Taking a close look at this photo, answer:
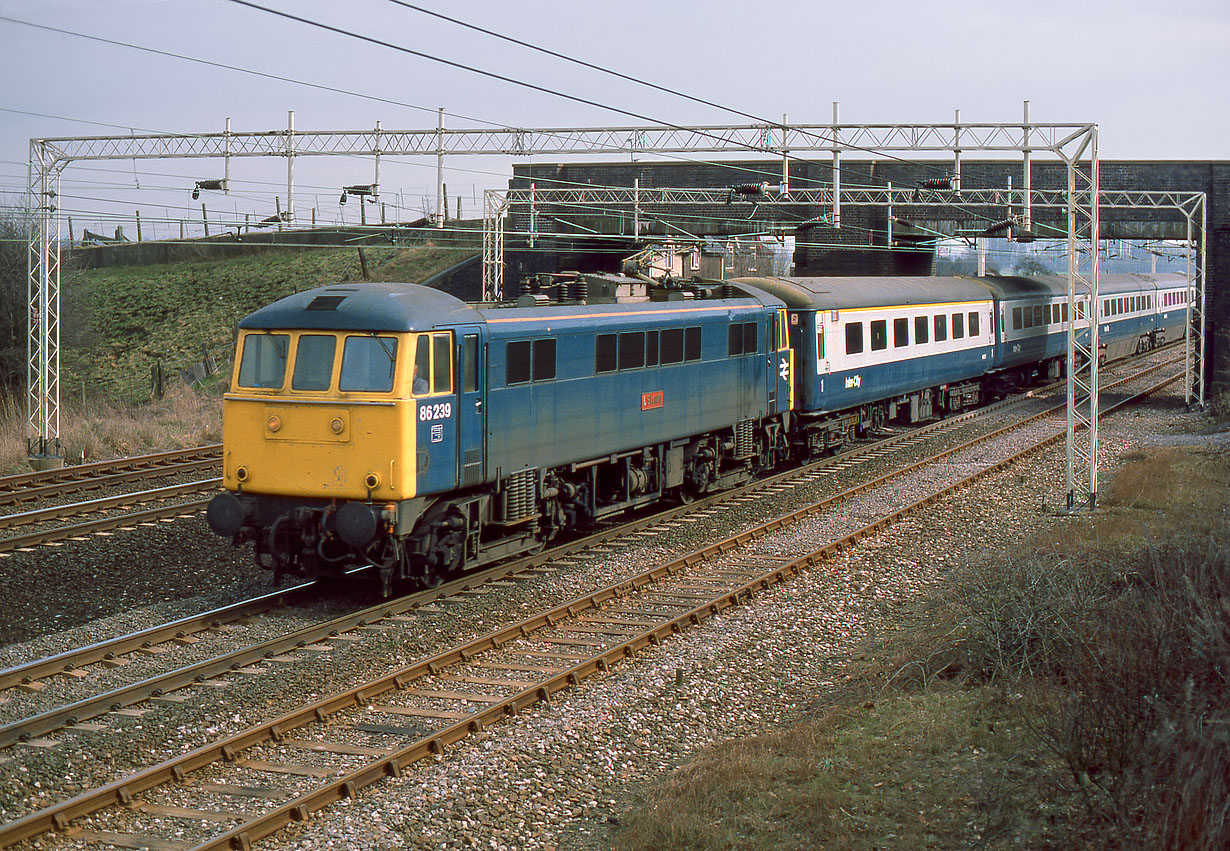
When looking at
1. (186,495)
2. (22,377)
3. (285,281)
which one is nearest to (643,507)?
(186,495)

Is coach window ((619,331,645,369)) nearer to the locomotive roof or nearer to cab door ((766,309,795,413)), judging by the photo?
the locomotive roof

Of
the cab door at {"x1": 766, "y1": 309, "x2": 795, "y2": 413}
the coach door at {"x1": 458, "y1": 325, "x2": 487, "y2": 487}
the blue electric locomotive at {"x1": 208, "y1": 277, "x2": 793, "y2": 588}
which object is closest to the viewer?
the blue electric locomotive at {"x1": 208, "y1": 277, "x2": 793, "y2": 588}

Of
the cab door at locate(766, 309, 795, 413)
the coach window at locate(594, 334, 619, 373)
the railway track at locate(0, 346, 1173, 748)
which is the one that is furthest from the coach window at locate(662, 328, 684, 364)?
the cab door at locate(766, 309, 795, 413)

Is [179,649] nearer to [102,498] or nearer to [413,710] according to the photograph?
[413,710]

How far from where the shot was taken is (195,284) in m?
59.6

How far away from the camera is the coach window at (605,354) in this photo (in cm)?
1531

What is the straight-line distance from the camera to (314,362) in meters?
12.4

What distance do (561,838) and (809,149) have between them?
2777 centimetres

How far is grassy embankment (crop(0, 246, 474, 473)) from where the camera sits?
2497 centimetres

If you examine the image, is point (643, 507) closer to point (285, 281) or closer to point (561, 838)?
point (561, 838)

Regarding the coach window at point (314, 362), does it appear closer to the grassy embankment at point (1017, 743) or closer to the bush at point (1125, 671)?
Answer: the grassy embankment at point (1017, 743)

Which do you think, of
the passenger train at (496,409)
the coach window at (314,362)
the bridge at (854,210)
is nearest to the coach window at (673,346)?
the passenger train at (496,409)

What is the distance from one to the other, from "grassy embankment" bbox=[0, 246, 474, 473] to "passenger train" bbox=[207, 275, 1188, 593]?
10.7 m

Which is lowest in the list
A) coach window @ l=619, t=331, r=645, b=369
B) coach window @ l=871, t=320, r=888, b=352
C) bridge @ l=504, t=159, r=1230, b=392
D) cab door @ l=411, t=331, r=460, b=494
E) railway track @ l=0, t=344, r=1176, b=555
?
railway track @ l=0, t=344, r=1176, b=555
